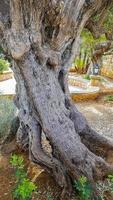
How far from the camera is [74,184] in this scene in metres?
5.16

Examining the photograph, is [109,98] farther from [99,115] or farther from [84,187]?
[84,187]

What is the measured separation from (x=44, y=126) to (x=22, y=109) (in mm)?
934

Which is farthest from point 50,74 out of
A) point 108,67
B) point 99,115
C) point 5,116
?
point 108,67

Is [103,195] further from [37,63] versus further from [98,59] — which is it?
[98,59]

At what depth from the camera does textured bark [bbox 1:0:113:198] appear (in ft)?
16.6

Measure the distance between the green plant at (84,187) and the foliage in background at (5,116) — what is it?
3.14 meters

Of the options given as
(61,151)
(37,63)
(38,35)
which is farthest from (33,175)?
(38,35)

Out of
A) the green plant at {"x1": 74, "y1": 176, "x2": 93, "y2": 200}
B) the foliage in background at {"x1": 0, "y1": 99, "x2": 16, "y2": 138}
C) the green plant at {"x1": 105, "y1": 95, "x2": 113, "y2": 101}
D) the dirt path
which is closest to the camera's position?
the green plant at {"x1": 74, "y1": 176, "x2": 93, "y2": 200}

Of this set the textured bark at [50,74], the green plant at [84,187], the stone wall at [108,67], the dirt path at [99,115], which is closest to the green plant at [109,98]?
the dirt path at [99,115]

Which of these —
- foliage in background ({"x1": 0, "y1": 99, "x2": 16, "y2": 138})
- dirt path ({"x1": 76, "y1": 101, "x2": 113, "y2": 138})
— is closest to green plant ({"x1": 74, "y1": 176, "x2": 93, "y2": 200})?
foliage in background ({"x1": 0, "y1": 99, "x2": 16, "y2": 138})

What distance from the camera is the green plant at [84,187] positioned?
14.9 ft

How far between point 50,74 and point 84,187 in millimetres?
2064

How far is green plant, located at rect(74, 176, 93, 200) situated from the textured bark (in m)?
0.20

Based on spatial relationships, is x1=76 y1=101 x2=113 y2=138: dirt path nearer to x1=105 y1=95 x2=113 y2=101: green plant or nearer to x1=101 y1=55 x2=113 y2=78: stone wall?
x1=105 y1=95 x2=113 y2=101: green plant
